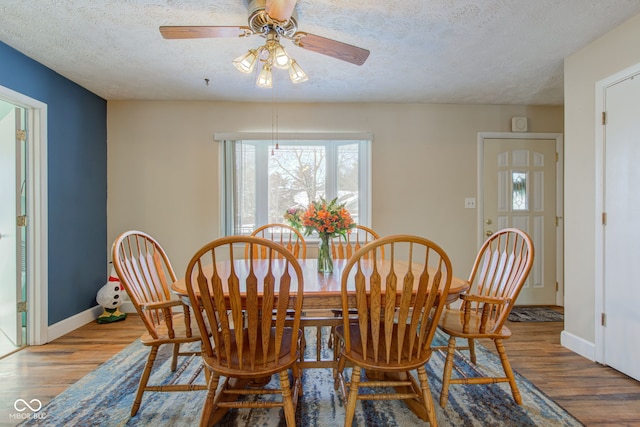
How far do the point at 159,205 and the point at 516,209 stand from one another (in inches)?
152

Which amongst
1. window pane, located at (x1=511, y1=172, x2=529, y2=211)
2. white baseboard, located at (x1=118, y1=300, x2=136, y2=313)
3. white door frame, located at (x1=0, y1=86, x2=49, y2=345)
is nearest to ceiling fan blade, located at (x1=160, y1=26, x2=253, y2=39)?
white door frame, located at (x1=0, y1=86, x2=49, y2=345)

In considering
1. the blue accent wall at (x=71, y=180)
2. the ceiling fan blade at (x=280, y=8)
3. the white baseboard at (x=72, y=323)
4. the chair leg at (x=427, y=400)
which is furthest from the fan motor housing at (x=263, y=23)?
the white baseboard at (x=72, y=323)

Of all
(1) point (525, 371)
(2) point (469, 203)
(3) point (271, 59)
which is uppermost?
(3) point (271, 59)

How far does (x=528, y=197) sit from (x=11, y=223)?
4.83 m

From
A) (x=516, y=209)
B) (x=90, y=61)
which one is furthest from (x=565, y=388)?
(x=90, y=61)

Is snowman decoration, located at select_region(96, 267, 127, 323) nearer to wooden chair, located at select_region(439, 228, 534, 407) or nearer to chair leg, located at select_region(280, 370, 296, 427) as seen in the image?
chair leg, located at select_region(280, 370, 296, 427)

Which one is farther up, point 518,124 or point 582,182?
point 518,124

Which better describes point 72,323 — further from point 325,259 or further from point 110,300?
point 325,259

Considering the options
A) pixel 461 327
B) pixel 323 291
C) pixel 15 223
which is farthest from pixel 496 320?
pixel 15 223

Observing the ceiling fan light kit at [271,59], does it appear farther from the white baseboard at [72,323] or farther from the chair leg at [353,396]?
the white baseboard at [72,323]

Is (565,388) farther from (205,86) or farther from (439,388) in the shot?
(205,86)

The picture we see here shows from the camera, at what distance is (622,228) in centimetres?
202

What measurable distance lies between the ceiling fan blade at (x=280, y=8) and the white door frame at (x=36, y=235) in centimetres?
228

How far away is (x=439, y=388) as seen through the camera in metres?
1.84
